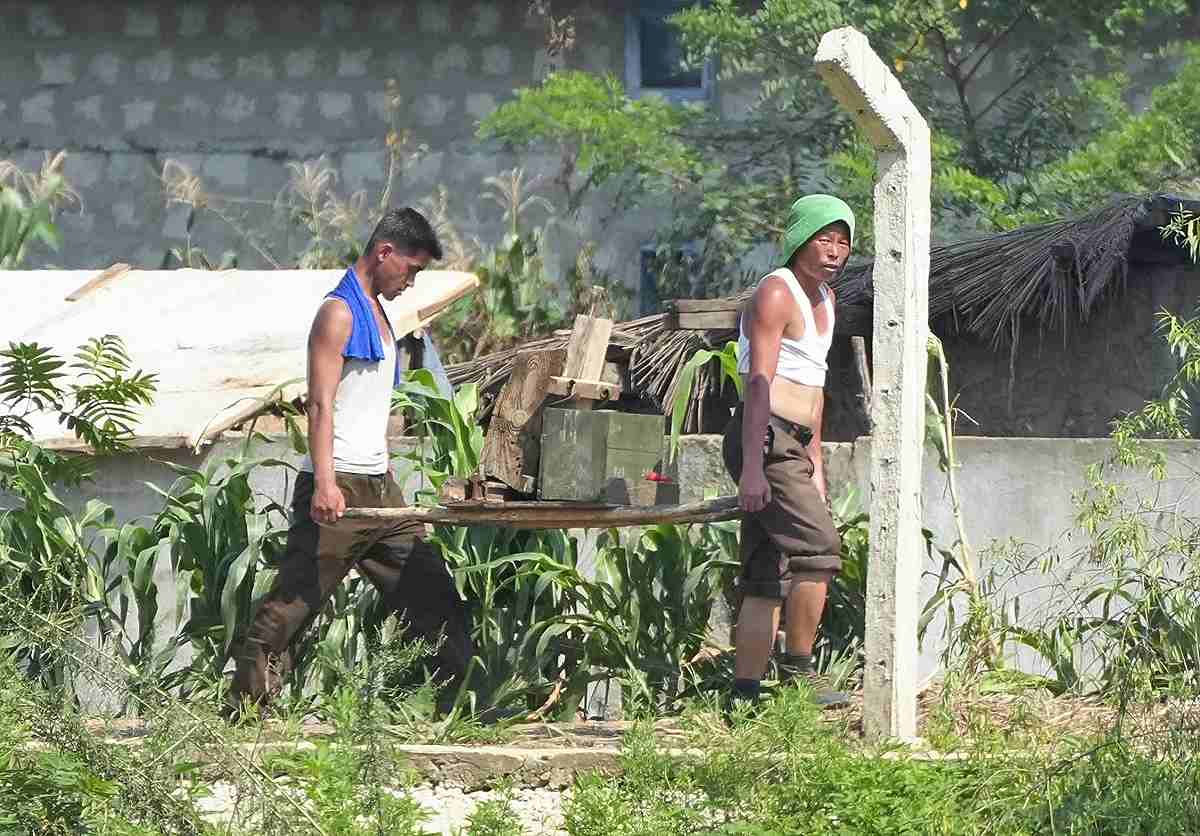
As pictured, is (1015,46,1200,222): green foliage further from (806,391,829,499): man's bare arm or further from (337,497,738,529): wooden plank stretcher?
(337,497,738,529): wooden plank stretcher

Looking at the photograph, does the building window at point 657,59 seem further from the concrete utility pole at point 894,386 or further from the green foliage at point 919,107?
the concrete utility pole at point 894,386

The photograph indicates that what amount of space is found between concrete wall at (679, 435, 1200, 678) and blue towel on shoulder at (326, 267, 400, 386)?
60.8 inches

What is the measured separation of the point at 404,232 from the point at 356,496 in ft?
2.85

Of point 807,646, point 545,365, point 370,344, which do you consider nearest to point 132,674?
point 370,344

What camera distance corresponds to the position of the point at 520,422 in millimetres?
7910

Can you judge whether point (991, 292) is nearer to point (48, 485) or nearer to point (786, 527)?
point (786, 527)

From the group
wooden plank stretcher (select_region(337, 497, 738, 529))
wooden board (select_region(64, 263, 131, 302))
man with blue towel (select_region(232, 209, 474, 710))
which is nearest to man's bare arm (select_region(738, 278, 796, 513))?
wooden plank stretcher (select_region(337, 497, 738, 529))

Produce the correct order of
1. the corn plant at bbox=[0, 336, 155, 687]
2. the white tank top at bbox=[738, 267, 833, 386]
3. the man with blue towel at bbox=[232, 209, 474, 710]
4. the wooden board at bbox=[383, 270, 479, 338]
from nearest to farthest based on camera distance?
the white tank top at bbox=[738, 267, 833, 386]
the man with blue towel at bbox=[232, 209, 474, 710]
the corn plant at bbox=[0, 336, 155, 687]
the wooden board at bbox=[383, 270, 479, 338]

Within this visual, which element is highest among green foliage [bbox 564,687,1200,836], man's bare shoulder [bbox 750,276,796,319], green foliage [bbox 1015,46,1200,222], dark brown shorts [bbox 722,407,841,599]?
green foliage [bbox 1015,46,1200,222]

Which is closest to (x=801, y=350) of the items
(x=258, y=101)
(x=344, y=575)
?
(x=344, y=575)

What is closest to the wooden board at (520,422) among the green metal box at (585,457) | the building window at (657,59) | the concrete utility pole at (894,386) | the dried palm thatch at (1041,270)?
the green metal box at (585,457)

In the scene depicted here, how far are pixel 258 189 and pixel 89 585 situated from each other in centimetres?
726

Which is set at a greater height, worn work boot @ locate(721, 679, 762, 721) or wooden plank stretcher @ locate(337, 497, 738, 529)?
wooden plank stretcher @ locate(337, 497, 738, 529)

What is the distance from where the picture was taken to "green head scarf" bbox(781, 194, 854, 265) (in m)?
6.19
